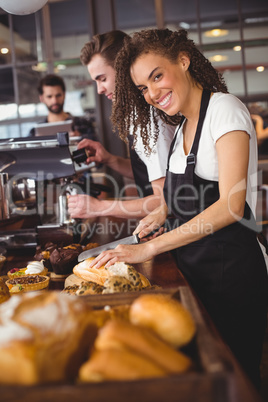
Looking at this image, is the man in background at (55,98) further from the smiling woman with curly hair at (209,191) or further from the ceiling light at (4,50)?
the smiling woman with curly hair at (209,191)

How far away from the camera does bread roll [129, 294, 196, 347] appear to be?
2.29ft

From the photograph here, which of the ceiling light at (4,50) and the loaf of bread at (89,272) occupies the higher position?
the ceiling light at (4,50)

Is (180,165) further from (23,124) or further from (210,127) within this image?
(23,124)

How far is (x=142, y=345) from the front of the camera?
624 mm

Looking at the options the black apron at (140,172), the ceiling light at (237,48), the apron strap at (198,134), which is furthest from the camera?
the ceiling light at (237,48)

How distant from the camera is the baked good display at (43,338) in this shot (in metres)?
0.59

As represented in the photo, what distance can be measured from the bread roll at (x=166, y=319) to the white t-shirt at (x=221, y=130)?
87 cm

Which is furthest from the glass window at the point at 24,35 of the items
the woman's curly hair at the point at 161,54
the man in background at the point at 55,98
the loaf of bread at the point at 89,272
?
the loaf of bread at the point at 89,272

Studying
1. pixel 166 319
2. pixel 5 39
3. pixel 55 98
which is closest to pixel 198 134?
pixel 166 319

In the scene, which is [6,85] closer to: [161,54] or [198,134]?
[161,54]

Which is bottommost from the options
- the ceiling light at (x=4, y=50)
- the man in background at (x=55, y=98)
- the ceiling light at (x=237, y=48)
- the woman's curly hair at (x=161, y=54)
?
the woman's curly hair at (x=161, y=54)

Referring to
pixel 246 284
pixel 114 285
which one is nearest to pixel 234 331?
pixel 246 284

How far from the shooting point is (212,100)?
1.65 metres

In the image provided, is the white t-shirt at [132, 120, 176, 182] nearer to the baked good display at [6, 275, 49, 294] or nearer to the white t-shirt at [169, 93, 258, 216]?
the white t-shirt at [169, 93, 258, 216]
